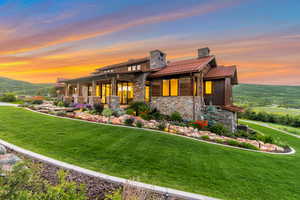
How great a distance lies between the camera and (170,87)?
12.2m

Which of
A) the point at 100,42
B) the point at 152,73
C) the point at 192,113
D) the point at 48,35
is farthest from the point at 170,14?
the point at 48,35

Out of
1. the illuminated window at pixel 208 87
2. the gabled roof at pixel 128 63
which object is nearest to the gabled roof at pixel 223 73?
the illuminated window at pixel 208 87

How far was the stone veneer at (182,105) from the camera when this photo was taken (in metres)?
10.7

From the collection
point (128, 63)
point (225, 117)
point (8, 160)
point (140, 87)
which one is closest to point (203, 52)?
point (225, 117)

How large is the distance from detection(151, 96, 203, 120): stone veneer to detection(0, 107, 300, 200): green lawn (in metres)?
5.22

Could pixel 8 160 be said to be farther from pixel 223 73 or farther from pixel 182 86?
pixel 223 73

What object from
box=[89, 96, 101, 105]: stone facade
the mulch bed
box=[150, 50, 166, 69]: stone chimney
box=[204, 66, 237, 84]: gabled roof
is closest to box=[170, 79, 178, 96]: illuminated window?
box=[204, 66, 237, 84]: gabled roof

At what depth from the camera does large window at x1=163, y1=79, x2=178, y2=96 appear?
11906 millimetres

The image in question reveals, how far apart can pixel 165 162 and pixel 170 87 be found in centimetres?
873

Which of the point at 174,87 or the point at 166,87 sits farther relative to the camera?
the point at 166,87

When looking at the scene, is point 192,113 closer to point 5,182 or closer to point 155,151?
point 155,151

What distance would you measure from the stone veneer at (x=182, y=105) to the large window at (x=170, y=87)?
487 millimetres

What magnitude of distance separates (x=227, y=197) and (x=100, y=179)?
2895mm

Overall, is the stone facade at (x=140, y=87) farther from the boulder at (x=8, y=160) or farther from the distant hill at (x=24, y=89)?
the distant hill at (x=24, y=89)
